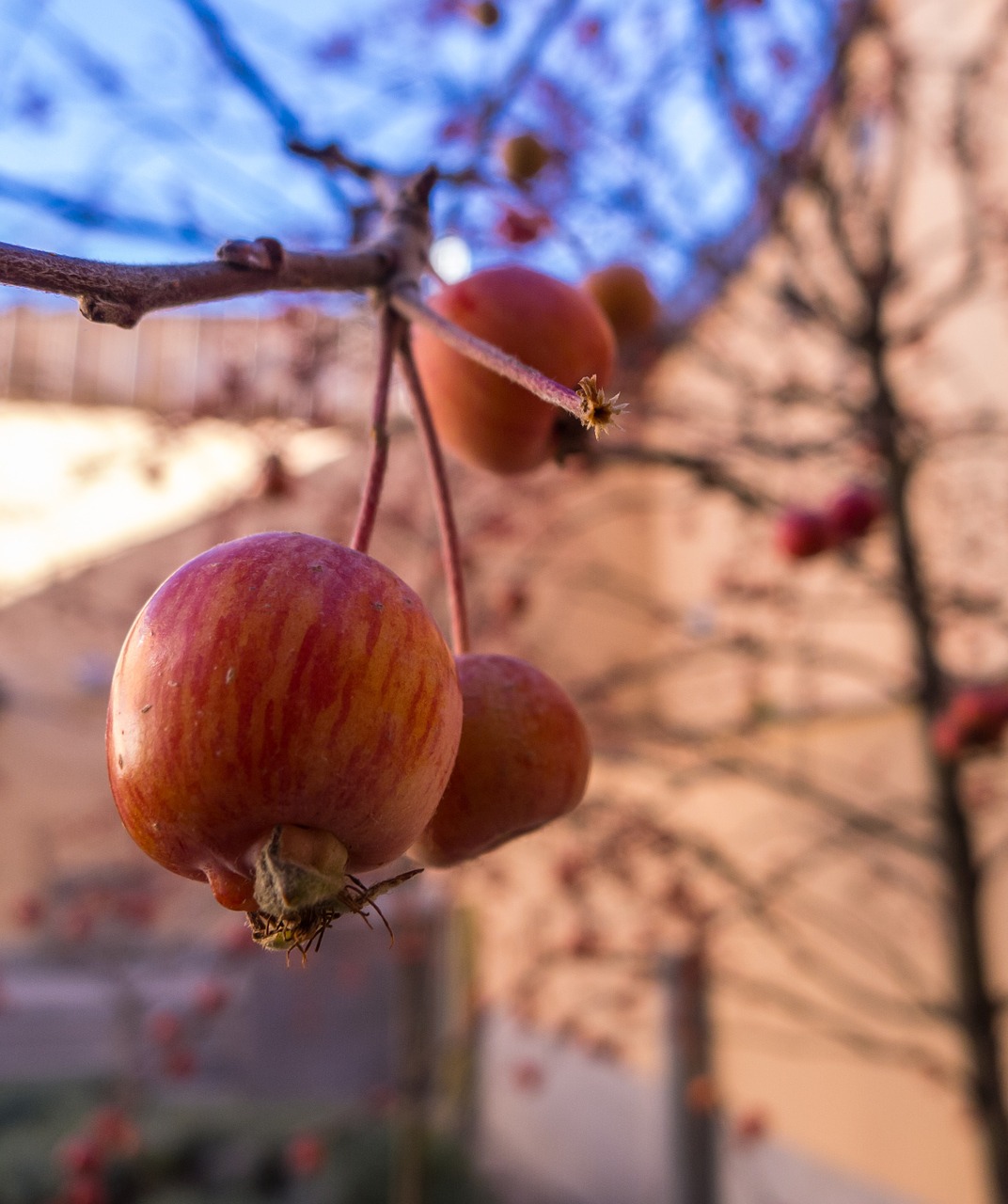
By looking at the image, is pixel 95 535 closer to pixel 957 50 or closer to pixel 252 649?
pixel 957 50

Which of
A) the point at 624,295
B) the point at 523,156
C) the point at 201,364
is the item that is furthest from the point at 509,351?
the point at 201,364

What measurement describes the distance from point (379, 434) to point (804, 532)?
4.96 feet

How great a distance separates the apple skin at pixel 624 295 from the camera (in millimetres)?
1202

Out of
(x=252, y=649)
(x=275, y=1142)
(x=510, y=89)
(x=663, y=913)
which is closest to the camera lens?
(x=252, y=649)

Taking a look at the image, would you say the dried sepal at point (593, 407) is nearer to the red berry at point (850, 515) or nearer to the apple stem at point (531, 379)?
the apple stem at point (531, 379)

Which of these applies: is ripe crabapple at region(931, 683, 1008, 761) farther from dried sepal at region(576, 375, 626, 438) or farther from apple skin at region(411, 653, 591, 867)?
dried sepal at region(576, 375, 626, 438)

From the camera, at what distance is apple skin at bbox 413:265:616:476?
0.72 m

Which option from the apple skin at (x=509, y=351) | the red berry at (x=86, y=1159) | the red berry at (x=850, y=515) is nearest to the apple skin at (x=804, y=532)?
the red berry at (x=850, y=515)

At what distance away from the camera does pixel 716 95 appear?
2.16 meters

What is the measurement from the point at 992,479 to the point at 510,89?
2170 mm

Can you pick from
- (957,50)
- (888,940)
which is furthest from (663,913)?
(957,50)

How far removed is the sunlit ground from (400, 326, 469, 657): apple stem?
5.39ft

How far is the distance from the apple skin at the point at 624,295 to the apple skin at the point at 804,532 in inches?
32.6

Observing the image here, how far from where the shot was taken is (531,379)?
0.39m
